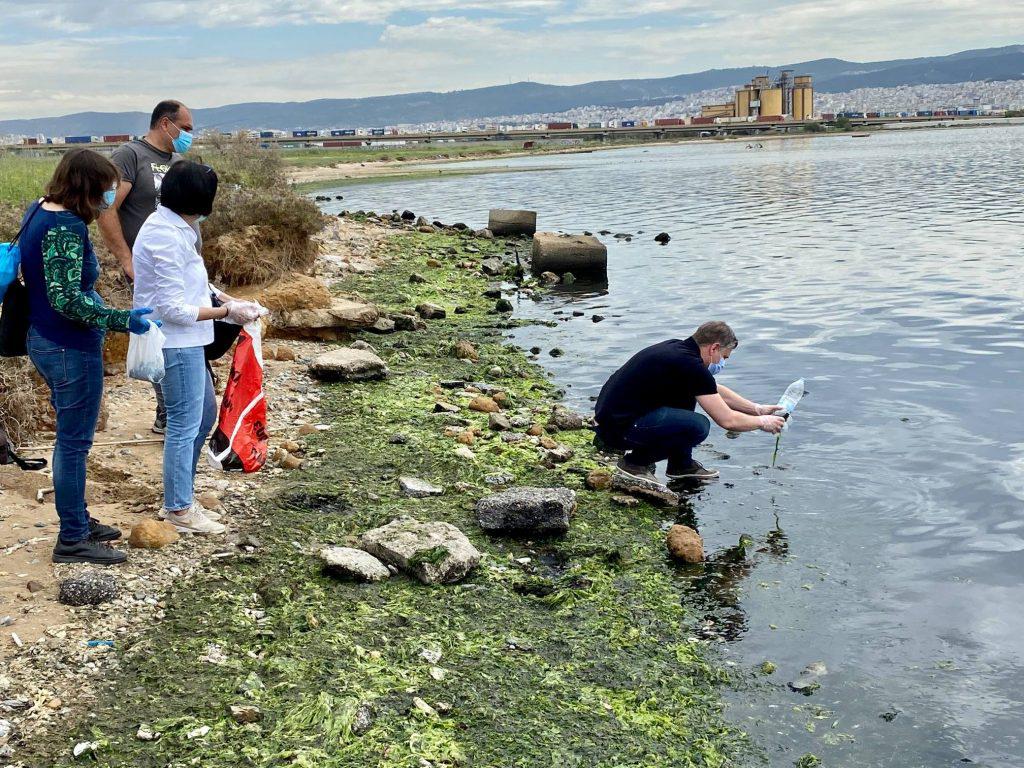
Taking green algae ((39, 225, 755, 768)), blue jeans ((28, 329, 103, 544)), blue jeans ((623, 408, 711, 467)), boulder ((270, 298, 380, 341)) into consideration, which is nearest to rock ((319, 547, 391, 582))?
green algae ((39, 225, 755, 768))

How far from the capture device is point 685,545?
7582 millimetres

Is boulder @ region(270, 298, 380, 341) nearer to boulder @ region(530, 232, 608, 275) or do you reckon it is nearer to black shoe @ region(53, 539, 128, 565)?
black shoe @ region(53, 539, 128, 565)

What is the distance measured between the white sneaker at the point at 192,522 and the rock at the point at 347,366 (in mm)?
5074

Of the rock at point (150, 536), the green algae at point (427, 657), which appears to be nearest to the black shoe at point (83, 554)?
the rock at point (150, 536)

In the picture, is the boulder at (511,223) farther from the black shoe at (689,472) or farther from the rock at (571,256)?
the black shoe at (689,472)

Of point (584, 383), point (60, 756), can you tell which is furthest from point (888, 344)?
point (60, 756)

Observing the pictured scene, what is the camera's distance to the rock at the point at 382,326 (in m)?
14.9

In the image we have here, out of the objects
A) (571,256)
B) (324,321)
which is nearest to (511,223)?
(571,256)

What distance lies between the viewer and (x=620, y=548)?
303 inches

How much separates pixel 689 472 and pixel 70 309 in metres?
5.89

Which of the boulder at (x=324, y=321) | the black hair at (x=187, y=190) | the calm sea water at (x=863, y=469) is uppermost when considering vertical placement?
the black hair at (x=187, y=190)

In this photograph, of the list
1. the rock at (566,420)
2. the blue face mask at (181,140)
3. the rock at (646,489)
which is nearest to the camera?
the blue face mask at (181,140)

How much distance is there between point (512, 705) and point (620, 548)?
98.9 inches

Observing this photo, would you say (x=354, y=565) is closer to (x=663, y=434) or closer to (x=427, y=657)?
(x=427, y=657)
